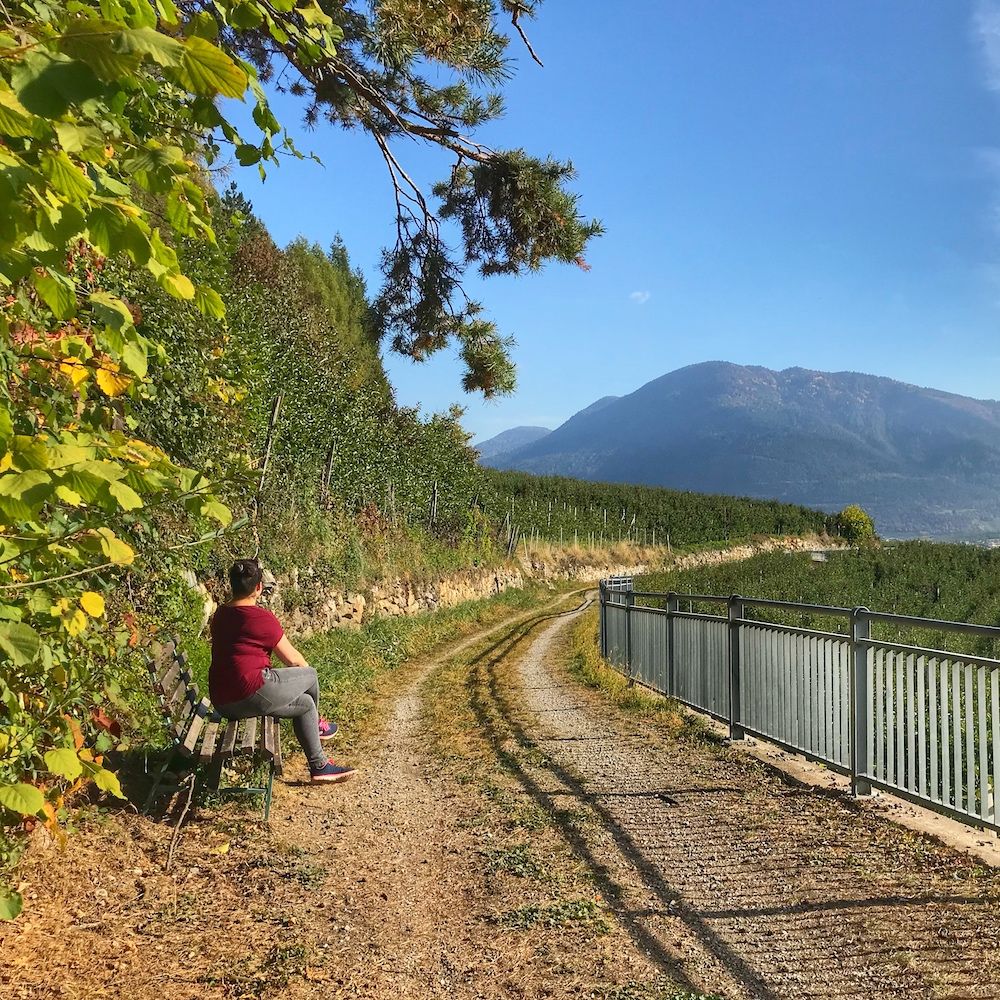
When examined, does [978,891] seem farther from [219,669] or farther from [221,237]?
[221,237]

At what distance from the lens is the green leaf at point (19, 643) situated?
5.00ft

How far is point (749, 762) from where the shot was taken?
248 inches

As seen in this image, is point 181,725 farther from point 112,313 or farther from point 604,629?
point 604,629

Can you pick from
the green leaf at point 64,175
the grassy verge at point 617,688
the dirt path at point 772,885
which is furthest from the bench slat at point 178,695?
the green leaf at point 64,175

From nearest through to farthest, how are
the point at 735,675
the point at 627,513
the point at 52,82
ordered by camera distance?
the point at 52,82, the point at 735,675, the point at 627,513

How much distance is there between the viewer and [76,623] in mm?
3039

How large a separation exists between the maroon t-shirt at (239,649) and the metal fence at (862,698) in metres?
3.91

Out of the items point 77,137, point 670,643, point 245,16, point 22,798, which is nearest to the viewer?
point 77,137

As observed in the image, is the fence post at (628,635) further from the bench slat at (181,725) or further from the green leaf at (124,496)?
the green leaf at (124,496)

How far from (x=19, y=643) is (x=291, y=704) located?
150 inches

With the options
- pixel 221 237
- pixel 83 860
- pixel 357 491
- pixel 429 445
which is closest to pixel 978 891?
pixel 83 860

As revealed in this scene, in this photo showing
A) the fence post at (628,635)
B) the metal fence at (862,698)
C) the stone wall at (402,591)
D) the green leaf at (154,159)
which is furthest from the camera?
the stone wall at (402,591)

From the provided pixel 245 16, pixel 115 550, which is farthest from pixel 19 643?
pixel 245 16

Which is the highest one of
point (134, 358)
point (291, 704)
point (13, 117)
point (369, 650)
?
point (13, 117)
